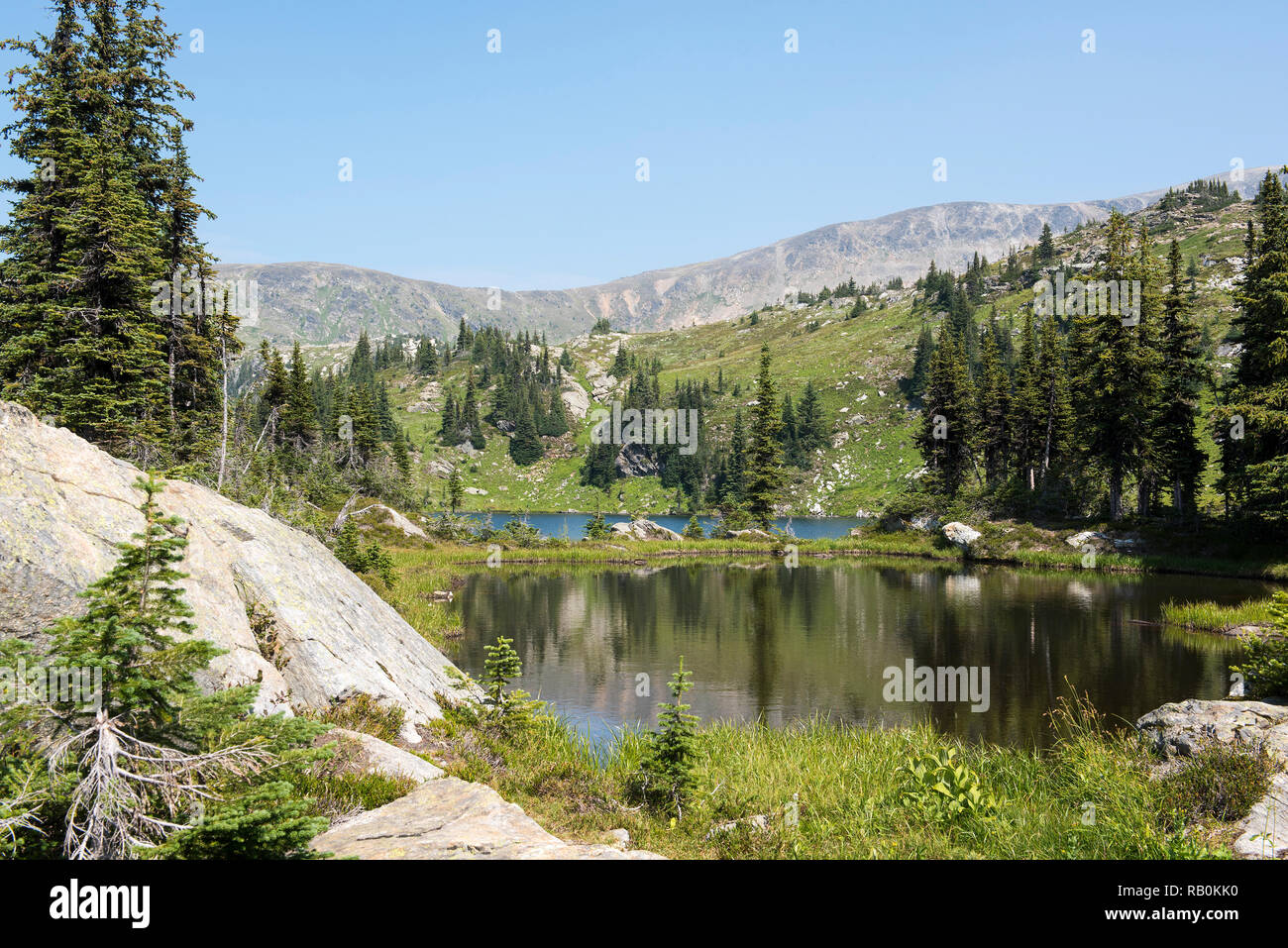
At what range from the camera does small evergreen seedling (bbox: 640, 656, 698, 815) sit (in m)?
10.9

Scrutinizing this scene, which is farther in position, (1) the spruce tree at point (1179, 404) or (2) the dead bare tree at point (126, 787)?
(1) the spruce tree at point (1179, 404)

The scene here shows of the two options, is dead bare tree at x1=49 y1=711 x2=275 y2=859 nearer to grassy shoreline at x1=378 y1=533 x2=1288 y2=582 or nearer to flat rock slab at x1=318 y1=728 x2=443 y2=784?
flat rock slab at x1=318 y1=728 x2=443 y2=784

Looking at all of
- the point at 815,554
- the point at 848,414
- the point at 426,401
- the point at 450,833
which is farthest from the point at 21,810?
the point at 426,401

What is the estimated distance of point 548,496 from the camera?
154750 millimetres

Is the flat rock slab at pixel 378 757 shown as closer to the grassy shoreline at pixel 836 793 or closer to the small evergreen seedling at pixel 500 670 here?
the grassy shoreline at pixel 836 793

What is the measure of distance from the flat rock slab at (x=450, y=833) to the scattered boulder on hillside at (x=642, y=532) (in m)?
62.7

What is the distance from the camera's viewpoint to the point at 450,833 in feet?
22.3

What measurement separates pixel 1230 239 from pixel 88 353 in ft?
631

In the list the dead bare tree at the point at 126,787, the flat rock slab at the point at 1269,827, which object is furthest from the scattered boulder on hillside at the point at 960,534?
the dead bare tree at the point at 126,787

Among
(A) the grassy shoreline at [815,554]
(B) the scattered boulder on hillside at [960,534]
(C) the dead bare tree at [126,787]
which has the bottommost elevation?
(A) the grassy shoreline at [815,554]

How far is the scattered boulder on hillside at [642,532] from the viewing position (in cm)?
7175

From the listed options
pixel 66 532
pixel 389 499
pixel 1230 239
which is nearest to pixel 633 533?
pixel 389 499

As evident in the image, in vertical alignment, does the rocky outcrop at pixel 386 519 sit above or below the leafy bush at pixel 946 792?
below

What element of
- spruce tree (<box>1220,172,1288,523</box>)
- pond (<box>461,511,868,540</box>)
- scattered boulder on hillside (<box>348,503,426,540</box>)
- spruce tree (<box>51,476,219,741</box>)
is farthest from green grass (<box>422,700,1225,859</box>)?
pond (<box>461,511,868,540</box>)
